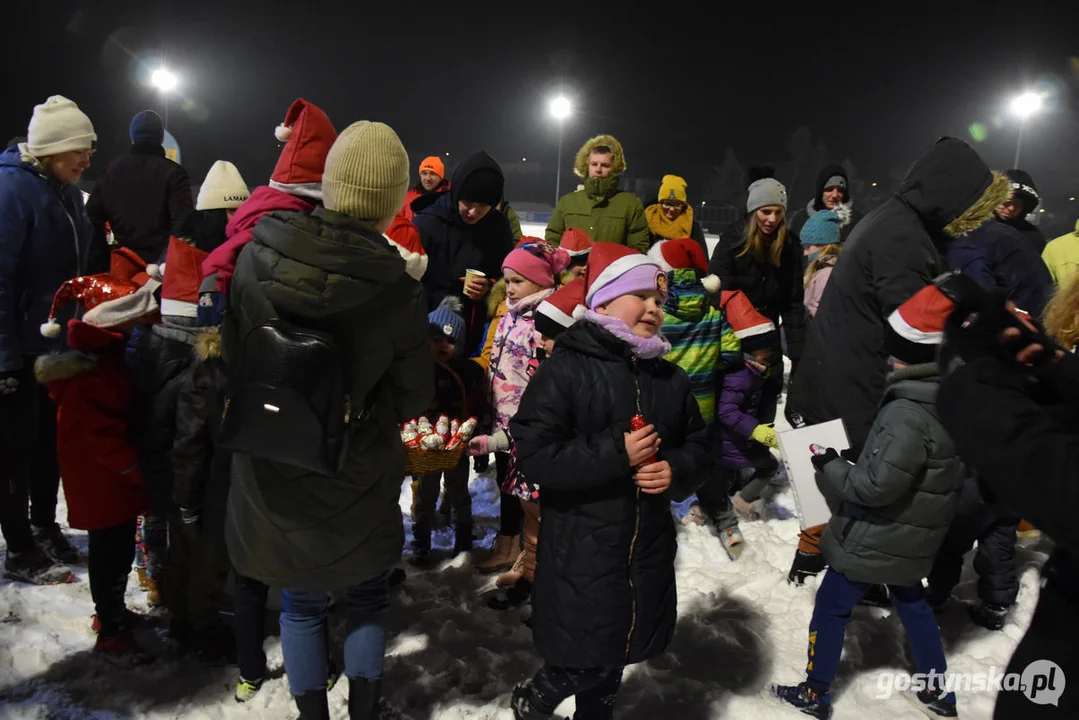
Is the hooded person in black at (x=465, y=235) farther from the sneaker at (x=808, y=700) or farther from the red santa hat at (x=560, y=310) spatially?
the sneaker at (x=808, y=700)

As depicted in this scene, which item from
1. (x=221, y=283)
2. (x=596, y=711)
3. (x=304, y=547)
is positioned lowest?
(x=596, y=711)

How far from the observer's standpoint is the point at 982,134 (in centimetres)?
2011

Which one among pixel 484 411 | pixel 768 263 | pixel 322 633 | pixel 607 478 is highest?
pixel 768 263

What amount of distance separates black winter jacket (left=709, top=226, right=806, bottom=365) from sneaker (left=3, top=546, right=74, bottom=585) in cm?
478

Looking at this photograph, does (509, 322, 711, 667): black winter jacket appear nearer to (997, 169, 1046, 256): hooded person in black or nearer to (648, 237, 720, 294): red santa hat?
(648, 237, 720, 294): red santa hat

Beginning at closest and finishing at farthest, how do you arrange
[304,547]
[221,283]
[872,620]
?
[304,547], [221,283], [872,620]

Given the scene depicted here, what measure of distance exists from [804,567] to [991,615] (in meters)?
1.02

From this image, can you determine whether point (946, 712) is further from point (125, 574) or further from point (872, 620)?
point (125, 574)

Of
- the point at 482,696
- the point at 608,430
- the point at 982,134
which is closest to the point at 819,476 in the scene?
the point at 608,430

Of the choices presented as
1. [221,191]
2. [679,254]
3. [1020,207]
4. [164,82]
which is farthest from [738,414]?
[164,82]

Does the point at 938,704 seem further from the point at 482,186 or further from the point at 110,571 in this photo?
the point at 482,186

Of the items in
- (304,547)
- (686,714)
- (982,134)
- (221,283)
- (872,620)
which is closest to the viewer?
(304,547)

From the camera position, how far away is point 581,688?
8.52 feet

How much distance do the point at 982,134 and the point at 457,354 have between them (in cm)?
2217
